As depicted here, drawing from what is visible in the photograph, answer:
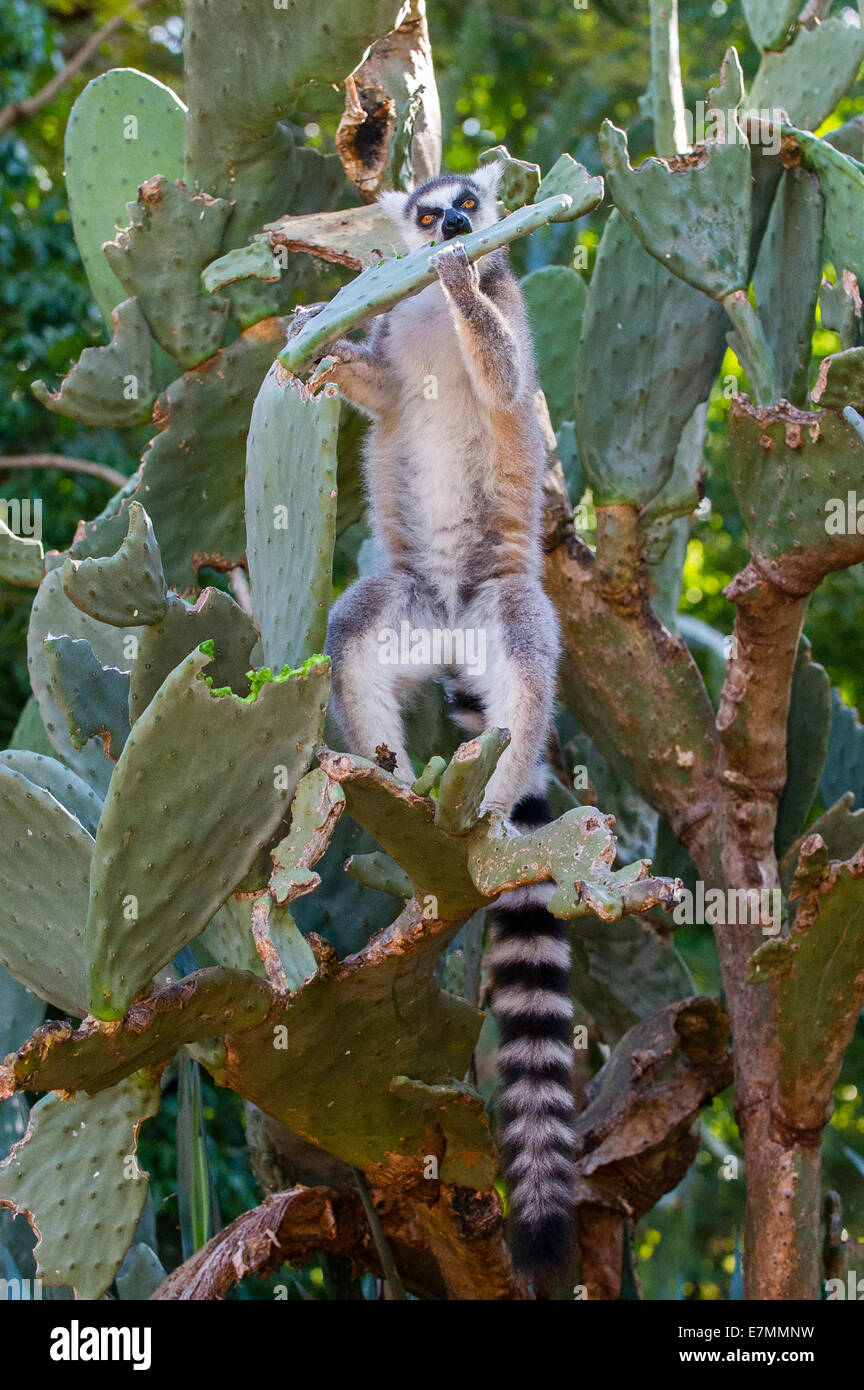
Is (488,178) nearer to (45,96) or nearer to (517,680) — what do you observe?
(517,680)

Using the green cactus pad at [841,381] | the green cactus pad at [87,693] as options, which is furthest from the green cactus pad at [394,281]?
the green cactus pad at [87,693]

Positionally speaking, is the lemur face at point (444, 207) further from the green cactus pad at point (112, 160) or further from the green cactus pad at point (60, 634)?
the green cactus pad at point (60, 634)

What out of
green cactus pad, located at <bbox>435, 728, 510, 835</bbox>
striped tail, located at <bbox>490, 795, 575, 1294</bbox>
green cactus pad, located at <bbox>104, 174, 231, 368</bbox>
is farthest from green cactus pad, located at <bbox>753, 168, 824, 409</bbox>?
green cactus pad, located at <bbox>435, 728, 510, 835</bbox>

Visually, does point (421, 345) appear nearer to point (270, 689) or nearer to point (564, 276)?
point (564, 276)

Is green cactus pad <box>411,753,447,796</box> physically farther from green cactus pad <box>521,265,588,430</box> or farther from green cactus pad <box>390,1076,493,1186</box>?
green cactus pad <box>521,265,588,430</box>

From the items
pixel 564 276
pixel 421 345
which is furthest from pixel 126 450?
pixel 421 345

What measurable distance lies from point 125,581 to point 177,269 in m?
1.63

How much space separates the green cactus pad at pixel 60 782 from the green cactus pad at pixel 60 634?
0.28 metres

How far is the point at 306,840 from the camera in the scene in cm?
216

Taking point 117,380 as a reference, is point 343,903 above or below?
below

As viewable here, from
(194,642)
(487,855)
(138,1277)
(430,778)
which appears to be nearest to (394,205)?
(194,642)

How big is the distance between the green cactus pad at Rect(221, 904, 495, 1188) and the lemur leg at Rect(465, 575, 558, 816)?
0.45 metres

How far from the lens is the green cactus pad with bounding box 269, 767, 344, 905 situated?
2.15m

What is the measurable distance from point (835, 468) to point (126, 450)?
5.20 meters
